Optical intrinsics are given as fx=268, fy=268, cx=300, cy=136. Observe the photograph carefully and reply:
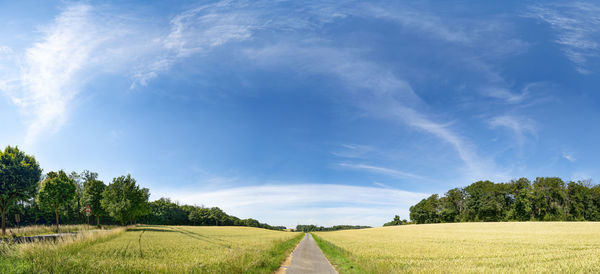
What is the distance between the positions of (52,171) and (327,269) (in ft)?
202

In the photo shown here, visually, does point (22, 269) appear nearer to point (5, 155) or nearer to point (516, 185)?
point (5, 155)

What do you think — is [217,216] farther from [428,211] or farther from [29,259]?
[29,259]

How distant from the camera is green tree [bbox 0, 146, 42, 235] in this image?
33.9m

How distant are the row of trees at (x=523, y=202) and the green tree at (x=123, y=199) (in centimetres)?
11291

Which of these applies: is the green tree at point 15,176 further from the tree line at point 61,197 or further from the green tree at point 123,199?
the green tree at point 123,199

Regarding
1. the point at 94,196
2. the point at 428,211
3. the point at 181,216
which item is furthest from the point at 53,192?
the point at 428,211

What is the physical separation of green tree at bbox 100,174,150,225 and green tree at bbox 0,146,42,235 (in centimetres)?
2231

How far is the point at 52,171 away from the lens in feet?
172

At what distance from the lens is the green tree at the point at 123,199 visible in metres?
58.7

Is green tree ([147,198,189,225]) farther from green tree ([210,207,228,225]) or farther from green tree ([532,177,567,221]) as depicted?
green tree ([532,177,567,221])

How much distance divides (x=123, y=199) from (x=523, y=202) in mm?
118558

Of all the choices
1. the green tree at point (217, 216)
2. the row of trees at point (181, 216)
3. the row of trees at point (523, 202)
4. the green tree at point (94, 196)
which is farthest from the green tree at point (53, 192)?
the row of trees at point (523, 202)

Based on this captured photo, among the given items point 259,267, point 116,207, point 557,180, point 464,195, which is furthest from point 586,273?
point 464,195

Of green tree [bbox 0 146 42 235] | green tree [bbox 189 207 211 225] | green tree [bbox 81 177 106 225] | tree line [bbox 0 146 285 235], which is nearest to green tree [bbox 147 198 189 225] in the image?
tree line [bbox 0 146 285 235]
